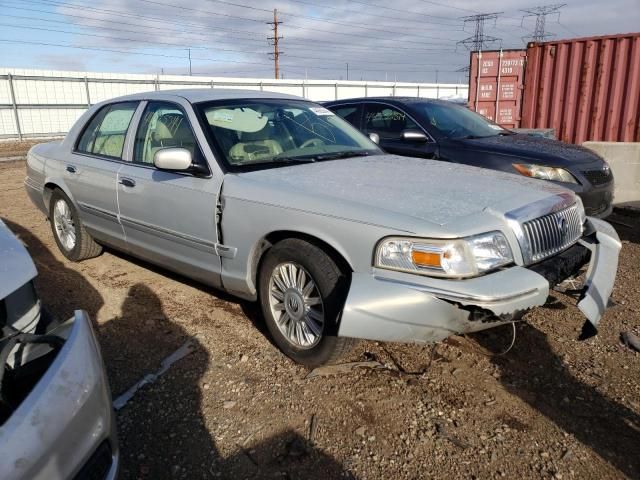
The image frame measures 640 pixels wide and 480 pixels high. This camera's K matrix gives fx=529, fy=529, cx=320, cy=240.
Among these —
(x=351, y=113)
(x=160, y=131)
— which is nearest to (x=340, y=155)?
(x=160, y=131)

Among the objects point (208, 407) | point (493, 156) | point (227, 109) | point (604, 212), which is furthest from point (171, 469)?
point (604, 212)

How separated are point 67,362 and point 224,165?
1.96 meters

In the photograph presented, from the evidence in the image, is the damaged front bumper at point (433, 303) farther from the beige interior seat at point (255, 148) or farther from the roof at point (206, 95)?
the roof at point (206, 95)

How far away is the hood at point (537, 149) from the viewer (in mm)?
5441

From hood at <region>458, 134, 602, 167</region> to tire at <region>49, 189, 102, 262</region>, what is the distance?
406 cm

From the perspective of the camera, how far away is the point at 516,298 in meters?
2.57

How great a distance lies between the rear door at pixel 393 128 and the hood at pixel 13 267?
4462 mm

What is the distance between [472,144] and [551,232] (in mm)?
3015

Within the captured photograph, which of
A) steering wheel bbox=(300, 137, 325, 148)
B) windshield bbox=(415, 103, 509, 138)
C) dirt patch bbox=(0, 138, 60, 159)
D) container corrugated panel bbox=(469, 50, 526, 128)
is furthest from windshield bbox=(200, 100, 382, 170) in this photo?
dirt patch bbox=(0, 138, 60, 159)

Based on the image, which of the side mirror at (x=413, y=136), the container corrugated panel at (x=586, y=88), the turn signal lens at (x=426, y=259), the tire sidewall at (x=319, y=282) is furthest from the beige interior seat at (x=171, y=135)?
the container corrugated panel at (x=586, y=88)

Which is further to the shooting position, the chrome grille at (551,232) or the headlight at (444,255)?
the chrome grille at (551,232)

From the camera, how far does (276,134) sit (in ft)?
13.0

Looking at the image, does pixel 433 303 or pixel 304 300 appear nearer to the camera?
pixel 433 303

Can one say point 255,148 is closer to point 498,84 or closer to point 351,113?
point 351,113
